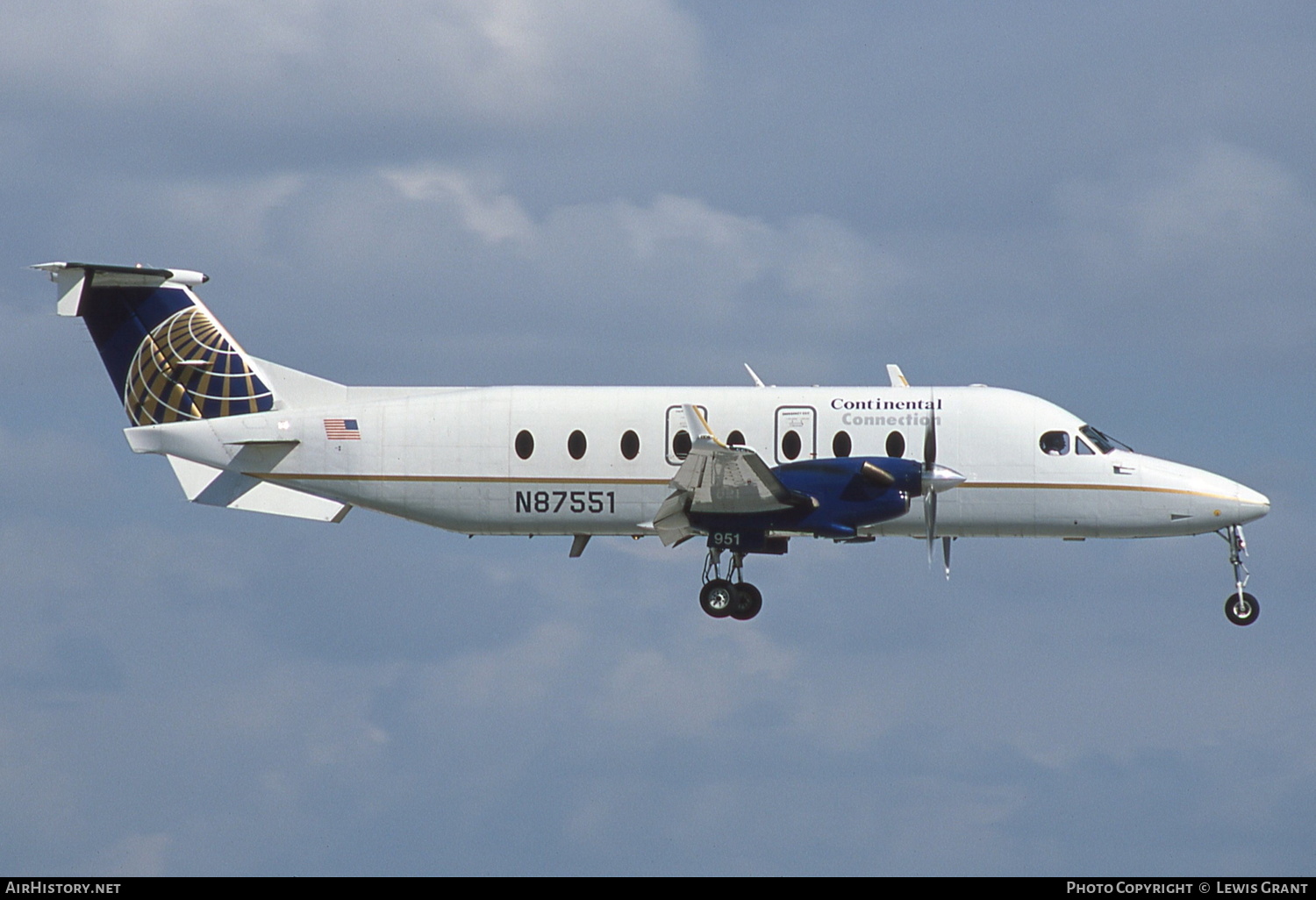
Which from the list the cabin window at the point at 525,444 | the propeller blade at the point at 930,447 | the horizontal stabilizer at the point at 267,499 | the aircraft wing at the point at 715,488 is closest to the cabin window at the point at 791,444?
the aircraft wing at the point at 715,488

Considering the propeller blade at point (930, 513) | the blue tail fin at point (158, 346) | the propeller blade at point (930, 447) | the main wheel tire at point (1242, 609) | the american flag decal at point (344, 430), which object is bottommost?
the main wheel tire at point (1242, 609)

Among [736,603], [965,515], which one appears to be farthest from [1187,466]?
[736,603]

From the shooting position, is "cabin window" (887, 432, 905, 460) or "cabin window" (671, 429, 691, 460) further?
"cabin window" (671, 429, 691, 460)

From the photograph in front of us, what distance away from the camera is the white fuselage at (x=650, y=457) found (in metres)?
32.6

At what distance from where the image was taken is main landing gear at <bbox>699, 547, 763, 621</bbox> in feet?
108

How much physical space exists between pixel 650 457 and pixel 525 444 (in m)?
2.54

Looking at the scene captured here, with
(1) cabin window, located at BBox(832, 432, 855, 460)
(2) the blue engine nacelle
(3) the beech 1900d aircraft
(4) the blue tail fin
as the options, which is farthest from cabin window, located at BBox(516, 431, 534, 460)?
(1) cabin window, located at BBox(832, 432, 855, 460)

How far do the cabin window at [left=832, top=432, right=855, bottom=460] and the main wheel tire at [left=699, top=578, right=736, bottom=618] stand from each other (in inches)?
130

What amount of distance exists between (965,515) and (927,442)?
7.44 feet

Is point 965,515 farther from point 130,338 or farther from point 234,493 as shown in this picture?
point 130,338

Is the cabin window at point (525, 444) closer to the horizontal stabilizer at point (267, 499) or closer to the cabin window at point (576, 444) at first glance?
the cabin window at point (576, 444)

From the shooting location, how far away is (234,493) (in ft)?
113

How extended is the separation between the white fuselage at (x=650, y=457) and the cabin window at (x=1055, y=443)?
86 millimetres

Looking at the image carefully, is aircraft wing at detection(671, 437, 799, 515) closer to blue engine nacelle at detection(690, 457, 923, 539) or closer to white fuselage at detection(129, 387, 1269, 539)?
blue engine nacelle at detection(690, 457, 923, 539)
